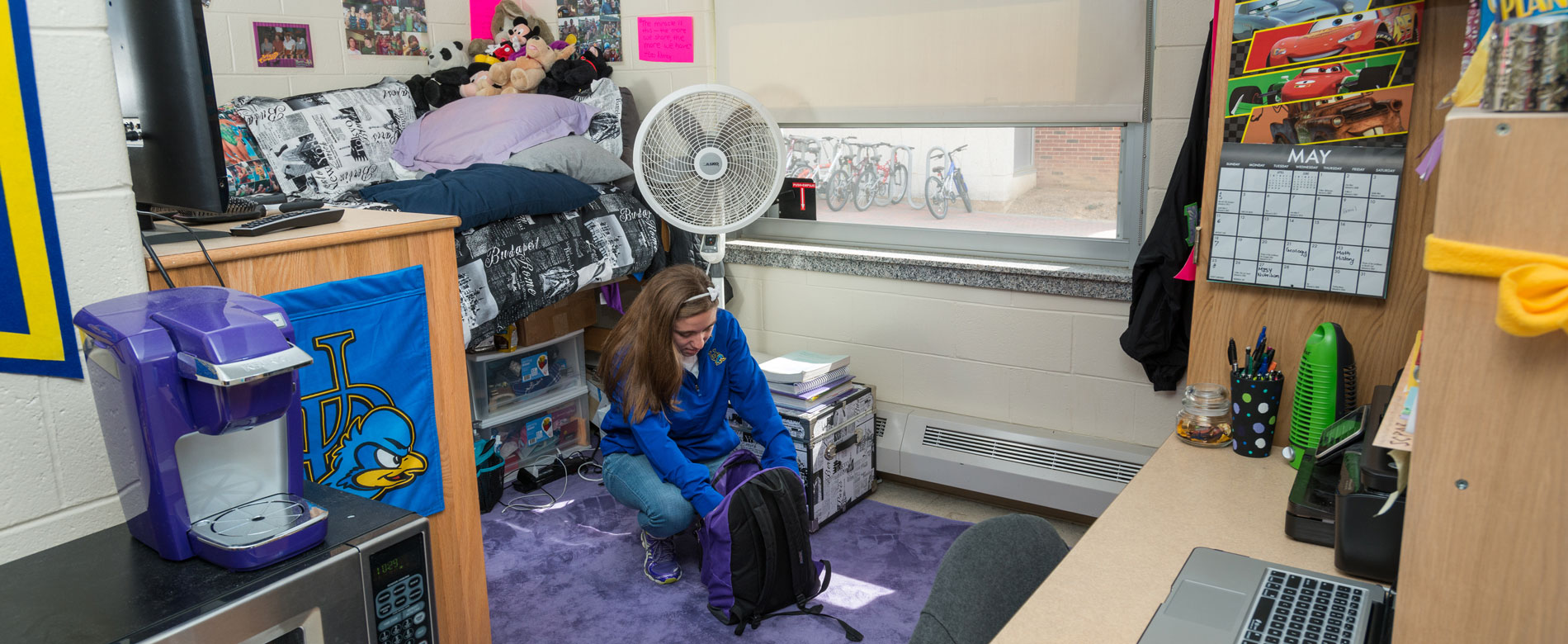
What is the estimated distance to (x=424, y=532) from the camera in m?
1.17

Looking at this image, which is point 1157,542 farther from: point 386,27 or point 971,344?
point 386,27

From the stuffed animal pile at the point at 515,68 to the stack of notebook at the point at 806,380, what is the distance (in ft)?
4.22

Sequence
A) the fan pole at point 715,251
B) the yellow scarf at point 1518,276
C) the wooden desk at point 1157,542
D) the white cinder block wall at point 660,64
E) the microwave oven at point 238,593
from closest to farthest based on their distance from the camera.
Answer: the yellow scarf at point 1518,276
the microwave oven at point 238,593
the wooden desk at point 1157,542
the fan pole at point 715,251
the white cinder block wall at point 660,64

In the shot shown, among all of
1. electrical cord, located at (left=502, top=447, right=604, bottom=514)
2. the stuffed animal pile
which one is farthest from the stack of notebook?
the stuffed animal pile

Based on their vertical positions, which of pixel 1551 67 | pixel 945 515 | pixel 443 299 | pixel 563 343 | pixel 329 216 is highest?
pixel 1551 67

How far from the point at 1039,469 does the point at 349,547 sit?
2138 millimetres

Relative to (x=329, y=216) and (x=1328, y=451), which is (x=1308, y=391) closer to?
(x=1328, y=451)

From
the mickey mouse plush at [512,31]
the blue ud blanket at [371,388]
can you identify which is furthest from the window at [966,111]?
the blue ud blanket at [371,388]

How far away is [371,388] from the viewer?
5.03ft

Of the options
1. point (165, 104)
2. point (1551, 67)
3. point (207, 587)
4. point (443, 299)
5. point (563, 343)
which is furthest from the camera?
point (563, 343)

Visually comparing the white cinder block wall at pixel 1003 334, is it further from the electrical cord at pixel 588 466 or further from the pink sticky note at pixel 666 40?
the electrical cord at pixel 588 466

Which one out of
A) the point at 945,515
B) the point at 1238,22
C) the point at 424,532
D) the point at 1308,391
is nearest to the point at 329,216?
the point at 424,532

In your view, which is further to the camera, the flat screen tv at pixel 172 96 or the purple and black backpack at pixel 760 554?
the purple and black backpack at pixel 760 554

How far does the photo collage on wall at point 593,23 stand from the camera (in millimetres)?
3463
